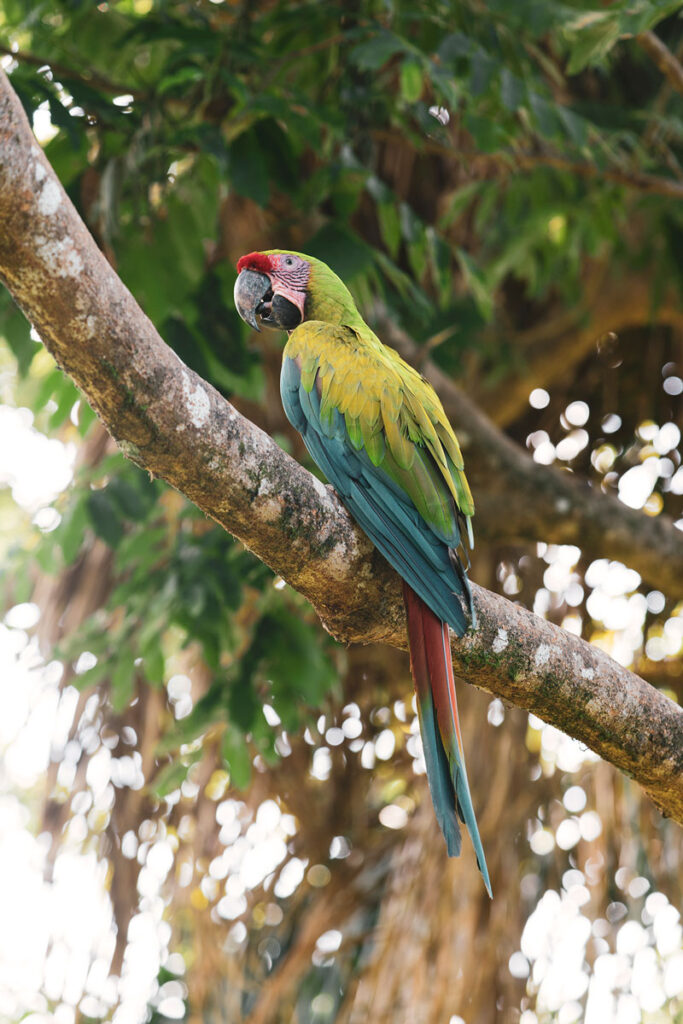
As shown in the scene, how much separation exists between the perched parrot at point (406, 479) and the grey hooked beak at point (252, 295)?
0.43 ft

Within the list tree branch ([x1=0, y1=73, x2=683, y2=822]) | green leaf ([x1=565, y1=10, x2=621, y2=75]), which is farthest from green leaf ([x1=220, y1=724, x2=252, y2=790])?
green leaf ([x1=565, y1=10, x2=621, y2=75])

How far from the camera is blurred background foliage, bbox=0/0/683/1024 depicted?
215 cm

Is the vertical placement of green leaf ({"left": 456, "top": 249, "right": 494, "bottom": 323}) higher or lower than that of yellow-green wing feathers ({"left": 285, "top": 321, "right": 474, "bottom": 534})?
lower

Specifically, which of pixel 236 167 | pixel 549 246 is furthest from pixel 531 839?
pixel 236 167

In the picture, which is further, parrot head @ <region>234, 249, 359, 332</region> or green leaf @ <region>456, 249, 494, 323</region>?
green leaf @ <region>456, 249, 494, 323</region>

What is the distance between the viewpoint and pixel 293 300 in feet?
6.82

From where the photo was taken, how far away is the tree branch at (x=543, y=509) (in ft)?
9.43

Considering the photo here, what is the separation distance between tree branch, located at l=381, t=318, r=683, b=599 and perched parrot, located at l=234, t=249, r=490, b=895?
3.24 feet

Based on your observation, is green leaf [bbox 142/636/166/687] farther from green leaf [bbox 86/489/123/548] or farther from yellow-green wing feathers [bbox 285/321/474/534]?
yellow-green wing feathers [bbox 285/321/474/534]

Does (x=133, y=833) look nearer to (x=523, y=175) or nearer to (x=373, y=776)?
(x=373, y=776)

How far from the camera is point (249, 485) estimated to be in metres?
1.31

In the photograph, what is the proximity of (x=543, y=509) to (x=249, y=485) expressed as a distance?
1.78m

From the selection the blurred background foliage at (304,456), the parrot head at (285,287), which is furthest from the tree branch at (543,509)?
the parrot head at (285,287)

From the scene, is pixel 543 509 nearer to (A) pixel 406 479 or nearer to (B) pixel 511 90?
(B) pixel 511 90
